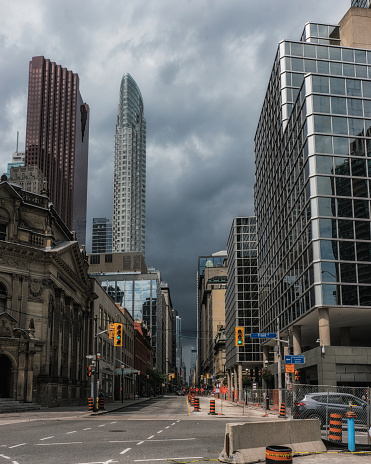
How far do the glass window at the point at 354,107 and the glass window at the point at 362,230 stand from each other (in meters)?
12.2

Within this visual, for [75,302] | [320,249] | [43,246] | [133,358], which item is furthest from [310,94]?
[133,358]

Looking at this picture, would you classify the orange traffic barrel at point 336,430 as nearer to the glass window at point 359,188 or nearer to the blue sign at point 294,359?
the blue sign at point 294,359

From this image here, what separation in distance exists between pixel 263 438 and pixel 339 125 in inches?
1801

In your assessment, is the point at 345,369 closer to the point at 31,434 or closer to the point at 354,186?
the point at 354,186

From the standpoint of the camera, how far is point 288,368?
143ft

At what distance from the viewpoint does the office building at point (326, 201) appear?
161 ft

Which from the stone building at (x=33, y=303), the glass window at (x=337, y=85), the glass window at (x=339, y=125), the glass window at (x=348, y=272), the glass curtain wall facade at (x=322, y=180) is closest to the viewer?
the stone building at (x=33, y=303)

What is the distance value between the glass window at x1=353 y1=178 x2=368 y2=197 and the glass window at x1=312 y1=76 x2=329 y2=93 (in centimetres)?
1038

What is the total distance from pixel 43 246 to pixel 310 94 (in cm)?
3215

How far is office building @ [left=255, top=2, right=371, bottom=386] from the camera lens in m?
49.2

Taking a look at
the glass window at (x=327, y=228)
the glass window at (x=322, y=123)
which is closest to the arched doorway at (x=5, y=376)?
the glass window at (x=327, y=228)

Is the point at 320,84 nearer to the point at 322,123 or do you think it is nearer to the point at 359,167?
the point at 322,123

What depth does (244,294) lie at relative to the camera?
374 ft

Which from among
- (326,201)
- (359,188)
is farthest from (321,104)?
(326,201)
